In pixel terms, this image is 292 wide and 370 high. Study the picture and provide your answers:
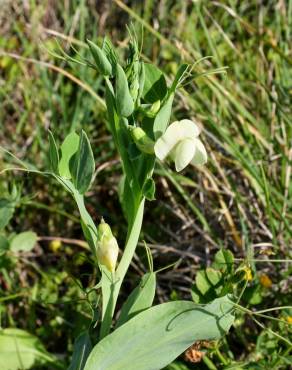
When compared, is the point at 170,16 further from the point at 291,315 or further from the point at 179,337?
the point at 179,337

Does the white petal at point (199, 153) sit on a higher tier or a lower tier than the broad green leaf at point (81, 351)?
higher

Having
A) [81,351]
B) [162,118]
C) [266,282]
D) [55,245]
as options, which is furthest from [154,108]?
[55,245]

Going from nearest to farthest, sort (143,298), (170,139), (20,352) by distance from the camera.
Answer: (170,139) → (143,298) → (20,352)

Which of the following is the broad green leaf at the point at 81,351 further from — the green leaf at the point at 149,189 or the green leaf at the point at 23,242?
the green leaf at the point at 23,242

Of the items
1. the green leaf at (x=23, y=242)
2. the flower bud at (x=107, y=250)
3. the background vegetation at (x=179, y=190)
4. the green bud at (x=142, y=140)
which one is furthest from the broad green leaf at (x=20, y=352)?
the green bud at (x=142, y=140)

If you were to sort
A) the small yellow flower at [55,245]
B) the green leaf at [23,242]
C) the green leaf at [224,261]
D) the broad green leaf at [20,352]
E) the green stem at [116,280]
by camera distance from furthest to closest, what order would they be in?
the small yellow flower at [55,245]
the green leaf at [23,242]
the broad green leaf at [20,352]
the green leaf at [224,261]
the green stem at [116,280]

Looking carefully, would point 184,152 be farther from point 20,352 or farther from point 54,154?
point 20,352
